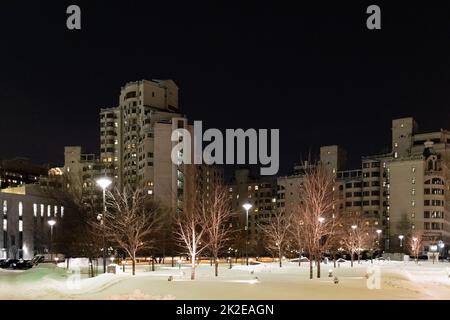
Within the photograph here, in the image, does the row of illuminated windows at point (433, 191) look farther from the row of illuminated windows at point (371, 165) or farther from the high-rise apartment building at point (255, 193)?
the high-rise apartment building at point (255, 193)

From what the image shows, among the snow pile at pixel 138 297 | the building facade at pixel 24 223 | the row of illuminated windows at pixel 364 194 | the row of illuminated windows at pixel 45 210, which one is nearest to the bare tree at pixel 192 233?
the snow pile at pixel 138 297

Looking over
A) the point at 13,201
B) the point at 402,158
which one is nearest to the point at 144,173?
the point at 13,201

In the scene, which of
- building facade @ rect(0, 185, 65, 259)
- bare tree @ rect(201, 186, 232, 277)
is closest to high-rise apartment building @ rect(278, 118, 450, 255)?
building facade @ rect(0, 185, 65, 259)

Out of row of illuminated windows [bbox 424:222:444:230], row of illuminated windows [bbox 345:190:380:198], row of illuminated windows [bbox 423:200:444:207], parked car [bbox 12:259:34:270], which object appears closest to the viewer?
parked car [bbox 12:259:34:270]

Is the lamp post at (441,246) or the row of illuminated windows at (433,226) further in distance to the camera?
the row of illuminated windows at (433,226)

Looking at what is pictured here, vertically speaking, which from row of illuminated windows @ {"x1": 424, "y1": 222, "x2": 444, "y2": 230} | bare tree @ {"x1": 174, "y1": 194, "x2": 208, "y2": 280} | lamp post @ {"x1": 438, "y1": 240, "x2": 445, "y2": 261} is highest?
bare tree @ {"x1": 174, "y1": 194, "x2": 208, "y2": 280}

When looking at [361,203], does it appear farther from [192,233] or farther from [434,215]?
[192,233]

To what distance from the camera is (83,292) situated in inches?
888

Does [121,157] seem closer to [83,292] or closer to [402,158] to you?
[402,158]

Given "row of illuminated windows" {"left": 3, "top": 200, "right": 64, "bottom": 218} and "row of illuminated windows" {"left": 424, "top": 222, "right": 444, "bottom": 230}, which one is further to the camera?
"row of illuminated windows" {"left": 424, "top": 222, "right": 444, "bottom": 230}

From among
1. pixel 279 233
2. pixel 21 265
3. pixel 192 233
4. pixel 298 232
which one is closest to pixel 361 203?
pixel 279 233

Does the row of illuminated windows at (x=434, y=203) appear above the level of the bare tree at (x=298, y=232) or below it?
above

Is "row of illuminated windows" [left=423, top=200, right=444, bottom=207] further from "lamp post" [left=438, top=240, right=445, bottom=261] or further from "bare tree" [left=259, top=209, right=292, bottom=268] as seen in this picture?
"bare tree" [left=259, top=209, right=292, bottom=268]
